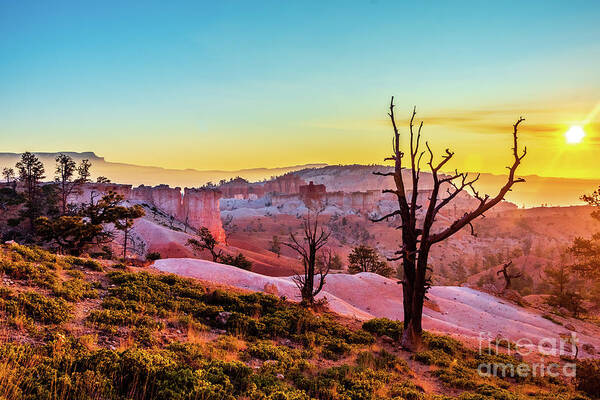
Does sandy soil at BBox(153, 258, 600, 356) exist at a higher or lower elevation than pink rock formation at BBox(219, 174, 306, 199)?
lower

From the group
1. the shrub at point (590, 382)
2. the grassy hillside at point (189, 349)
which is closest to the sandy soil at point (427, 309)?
the shrub at point (590, 382)

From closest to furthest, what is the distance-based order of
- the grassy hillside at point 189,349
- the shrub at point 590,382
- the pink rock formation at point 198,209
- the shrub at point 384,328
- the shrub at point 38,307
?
the grassy hillside at point 189,349
the shrub at point 38,307
the shrub at point 590,382
the shrub at point 384,328
the pink rock formation at point 198,209

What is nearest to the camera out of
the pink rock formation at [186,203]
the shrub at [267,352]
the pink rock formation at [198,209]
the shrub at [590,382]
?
the shrub at [267,352]

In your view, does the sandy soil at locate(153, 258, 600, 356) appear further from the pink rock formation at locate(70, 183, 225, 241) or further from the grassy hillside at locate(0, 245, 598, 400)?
the pink rock formation at locate(70, 183, 225, 241)

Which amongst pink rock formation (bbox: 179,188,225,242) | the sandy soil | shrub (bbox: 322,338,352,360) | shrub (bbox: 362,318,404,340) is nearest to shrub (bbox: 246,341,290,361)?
shrub (bbox: 322,338,352,360)

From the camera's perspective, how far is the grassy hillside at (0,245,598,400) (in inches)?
233

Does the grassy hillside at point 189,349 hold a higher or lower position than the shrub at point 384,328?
higher

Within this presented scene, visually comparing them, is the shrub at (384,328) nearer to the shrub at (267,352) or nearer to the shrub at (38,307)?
the shrub at (267,352)

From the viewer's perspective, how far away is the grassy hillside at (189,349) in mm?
5926

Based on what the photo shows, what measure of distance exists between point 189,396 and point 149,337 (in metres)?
2.88

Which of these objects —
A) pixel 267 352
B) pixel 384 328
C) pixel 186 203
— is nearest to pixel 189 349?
pixel 267 352

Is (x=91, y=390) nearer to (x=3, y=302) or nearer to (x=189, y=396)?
(x=189, y=396)

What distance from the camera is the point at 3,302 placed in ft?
26.2

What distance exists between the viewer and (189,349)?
780cm
